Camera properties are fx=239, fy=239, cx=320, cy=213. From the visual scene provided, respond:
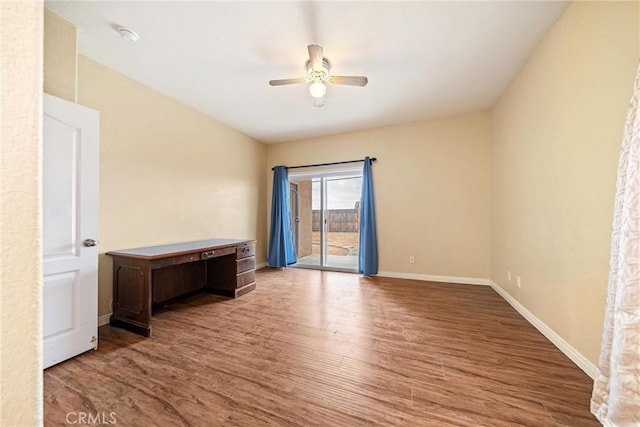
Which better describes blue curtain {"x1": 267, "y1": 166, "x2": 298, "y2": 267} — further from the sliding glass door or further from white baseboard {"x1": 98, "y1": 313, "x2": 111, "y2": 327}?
white baseboard {"x1": 98, "y1": 313, "x2": 111, "y2": 327}

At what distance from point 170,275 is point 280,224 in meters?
2.28

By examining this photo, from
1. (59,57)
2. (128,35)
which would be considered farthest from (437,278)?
(59,57)

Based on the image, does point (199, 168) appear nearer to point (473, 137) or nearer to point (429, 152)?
point (429, 152)

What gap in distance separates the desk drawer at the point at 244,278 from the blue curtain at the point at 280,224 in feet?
4.71

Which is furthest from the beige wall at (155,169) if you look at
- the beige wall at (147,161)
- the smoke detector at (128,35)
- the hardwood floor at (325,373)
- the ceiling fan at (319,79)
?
the ceiling fan at (319,79)

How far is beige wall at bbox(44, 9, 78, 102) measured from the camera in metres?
1.90

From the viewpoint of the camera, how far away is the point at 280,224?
5043mm

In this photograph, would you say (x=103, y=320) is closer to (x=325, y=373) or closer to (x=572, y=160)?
(x=325, y=373)

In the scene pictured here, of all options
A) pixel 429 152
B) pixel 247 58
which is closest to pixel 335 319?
pixel 247 58

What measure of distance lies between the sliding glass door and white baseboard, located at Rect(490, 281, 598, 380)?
2.60 m

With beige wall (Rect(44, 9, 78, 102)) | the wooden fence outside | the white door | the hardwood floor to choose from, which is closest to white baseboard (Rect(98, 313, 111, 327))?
the hardwood floor

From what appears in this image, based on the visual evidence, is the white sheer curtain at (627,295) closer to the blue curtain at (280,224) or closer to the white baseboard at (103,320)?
the white baseboard at (103,320)

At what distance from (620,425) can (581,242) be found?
114cm

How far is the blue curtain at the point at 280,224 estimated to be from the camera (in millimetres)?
5047
